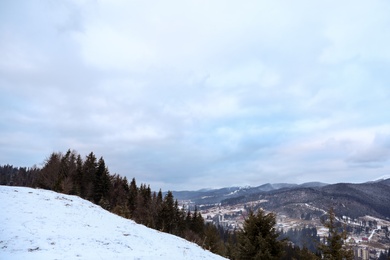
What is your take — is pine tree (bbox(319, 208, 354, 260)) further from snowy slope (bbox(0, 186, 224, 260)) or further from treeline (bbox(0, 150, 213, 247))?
treeline (bbox(0, 150, 213, 247))

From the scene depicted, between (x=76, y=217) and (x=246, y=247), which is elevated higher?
(x=76, y=217)

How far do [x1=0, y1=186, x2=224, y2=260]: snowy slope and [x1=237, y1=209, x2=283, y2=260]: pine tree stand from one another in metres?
7.18

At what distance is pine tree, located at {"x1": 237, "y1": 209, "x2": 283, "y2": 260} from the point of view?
22531 millimetres

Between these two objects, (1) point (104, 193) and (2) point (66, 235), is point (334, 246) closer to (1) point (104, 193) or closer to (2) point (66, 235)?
(2) point (66, 235)

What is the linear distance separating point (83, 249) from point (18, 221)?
590cm

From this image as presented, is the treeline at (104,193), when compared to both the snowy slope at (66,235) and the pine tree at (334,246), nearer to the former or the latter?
the snowy slope at (66,235)

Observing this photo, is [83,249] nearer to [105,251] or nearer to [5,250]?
[105,251]

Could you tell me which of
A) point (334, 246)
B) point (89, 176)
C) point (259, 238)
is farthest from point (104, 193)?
point (334, 246)

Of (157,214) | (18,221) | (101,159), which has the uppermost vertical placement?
(101,159)

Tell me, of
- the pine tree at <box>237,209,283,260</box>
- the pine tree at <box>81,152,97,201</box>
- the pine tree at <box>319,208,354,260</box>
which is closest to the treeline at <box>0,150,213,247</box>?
the pine tree at <box>81,152,97,201</box>

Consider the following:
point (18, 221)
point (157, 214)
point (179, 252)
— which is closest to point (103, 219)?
point (18, 221)

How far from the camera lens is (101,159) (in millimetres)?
81062

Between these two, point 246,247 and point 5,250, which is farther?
point 246,247

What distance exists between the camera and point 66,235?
14.8 metres
